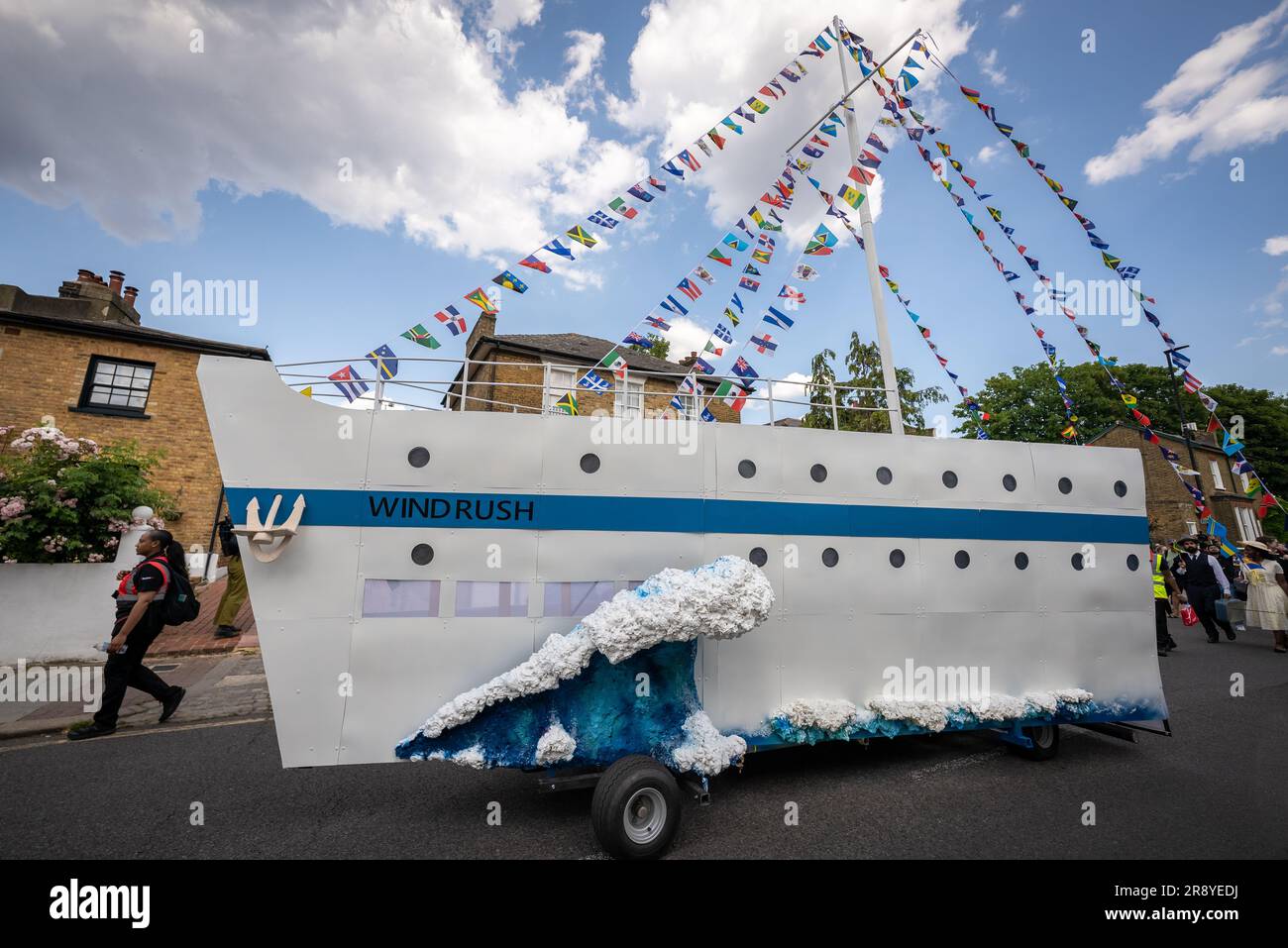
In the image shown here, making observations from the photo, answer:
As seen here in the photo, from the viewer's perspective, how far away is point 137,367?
14.2 metres

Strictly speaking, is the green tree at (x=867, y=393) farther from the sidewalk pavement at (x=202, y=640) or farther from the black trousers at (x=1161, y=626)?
the sidewalk pavement at (x=202, y=640)

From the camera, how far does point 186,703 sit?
695 centimetres

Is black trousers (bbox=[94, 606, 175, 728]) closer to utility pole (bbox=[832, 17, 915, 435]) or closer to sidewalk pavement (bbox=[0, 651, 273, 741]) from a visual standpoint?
sidewalk pavement (bbox=[0, 651, 273, 741])

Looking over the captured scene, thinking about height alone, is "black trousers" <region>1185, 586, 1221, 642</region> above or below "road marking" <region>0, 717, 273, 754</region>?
above

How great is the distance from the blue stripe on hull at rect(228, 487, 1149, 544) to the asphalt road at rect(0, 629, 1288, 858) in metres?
2.26

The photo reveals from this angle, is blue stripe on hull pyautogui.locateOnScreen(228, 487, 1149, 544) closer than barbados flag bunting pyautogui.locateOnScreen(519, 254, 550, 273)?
Yes

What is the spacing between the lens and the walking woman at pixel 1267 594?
1099 cm

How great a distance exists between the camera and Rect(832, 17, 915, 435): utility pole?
6278mm

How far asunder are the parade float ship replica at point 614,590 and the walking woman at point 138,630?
3241 millimetres

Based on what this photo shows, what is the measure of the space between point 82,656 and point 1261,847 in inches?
572

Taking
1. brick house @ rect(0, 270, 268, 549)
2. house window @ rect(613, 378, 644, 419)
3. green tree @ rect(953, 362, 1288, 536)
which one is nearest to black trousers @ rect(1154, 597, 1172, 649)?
house window @ rect(613, 378, 644, 419)

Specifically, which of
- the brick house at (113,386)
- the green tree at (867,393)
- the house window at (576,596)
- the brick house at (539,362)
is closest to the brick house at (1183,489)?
the green tree at (867,393)

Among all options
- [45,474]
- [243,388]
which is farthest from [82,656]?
[243,388]
